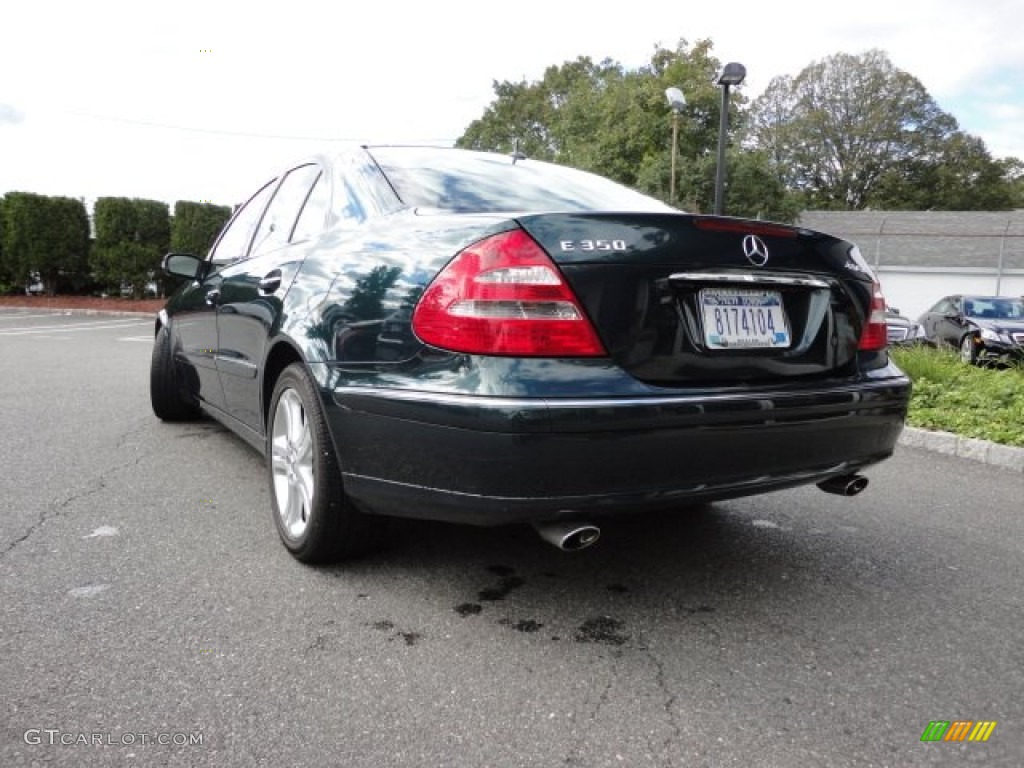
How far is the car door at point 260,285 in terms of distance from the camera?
9.62 feet

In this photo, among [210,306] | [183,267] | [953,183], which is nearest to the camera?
[210,306]

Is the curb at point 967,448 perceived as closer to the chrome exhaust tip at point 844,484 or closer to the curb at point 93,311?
the chrome exhaust tip at point 844,484

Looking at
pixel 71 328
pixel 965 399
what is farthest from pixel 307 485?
pixel 71 328

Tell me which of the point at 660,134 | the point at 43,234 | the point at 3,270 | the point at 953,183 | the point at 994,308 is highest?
the point at 953,183

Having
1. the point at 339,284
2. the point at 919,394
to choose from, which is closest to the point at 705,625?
the point at 339,284

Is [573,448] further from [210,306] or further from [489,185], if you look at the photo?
[210,306]

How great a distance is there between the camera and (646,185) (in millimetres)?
23125

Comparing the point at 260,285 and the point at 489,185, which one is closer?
the point at 489,185

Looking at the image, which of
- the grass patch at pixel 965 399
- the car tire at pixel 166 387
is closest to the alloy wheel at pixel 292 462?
the car tire at pixel 166 387

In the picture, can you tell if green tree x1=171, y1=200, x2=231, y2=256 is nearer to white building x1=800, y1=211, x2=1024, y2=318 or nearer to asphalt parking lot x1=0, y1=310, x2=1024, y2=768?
asphalt parking lot x1=0, y1=310, x2=1024, y2=768

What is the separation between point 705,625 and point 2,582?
224 centimetres

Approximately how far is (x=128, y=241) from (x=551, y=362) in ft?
67.4

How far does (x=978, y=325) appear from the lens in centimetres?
1349

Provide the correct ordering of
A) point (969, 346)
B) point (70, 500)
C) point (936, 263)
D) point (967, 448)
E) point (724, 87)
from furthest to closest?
point (936, 263) < point (969, 346) < point (724, 87) < point (967, 448) < point (70, 500)
